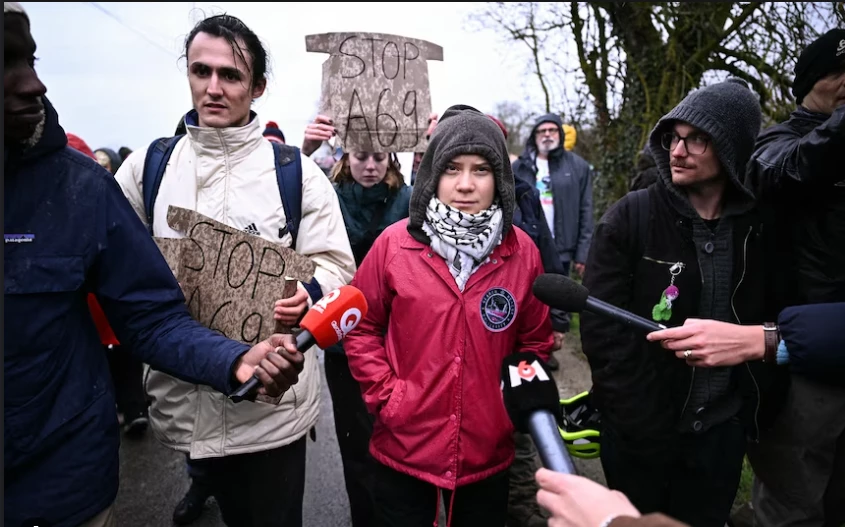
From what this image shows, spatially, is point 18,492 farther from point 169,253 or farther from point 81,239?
point 169,253

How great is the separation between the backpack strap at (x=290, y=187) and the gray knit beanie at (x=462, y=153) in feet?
1.52

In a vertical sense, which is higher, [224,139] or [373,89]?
[373,89]

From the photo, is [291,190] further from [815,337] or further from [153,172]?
[815,337]

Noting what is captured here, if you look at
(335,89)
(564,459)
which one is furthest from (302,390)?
(335,89)

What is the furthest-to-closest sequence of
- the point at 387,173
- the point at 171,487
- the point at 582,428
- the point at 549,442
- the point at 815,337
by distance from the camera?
the point at 171,487
the point at 387,173
the point at 582,428
the point at 815,337
the point at 549,442

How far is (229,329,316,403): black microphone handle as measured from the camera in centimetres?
162

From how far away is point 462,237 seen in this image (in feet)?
7.11

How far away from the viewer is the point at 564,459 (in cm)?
135

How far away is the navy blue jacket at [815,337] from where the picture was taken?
6.03 ft

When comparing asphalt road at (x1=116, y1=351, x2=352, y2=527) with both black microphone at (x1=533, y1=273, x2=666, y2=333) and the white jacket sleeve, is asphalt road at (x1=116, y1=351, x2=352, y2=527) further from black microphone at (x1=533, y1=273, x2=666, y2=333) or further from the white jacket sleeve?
black microphone at (x1=533, y1=273, x2=666, y2=333)

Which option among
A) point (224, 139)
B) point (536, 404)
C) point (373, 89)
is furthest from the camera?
point (373, 89)

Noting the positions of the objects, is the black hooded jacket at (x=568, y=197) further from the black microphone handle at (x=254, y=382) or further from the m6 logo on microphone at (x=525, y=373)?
the black microphone handle at (x=254, y=382)

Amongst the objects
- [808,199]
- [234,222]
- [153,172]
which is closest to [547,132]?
[808,199]

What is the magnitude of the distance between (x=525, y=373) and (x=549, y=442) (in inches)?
10.2
